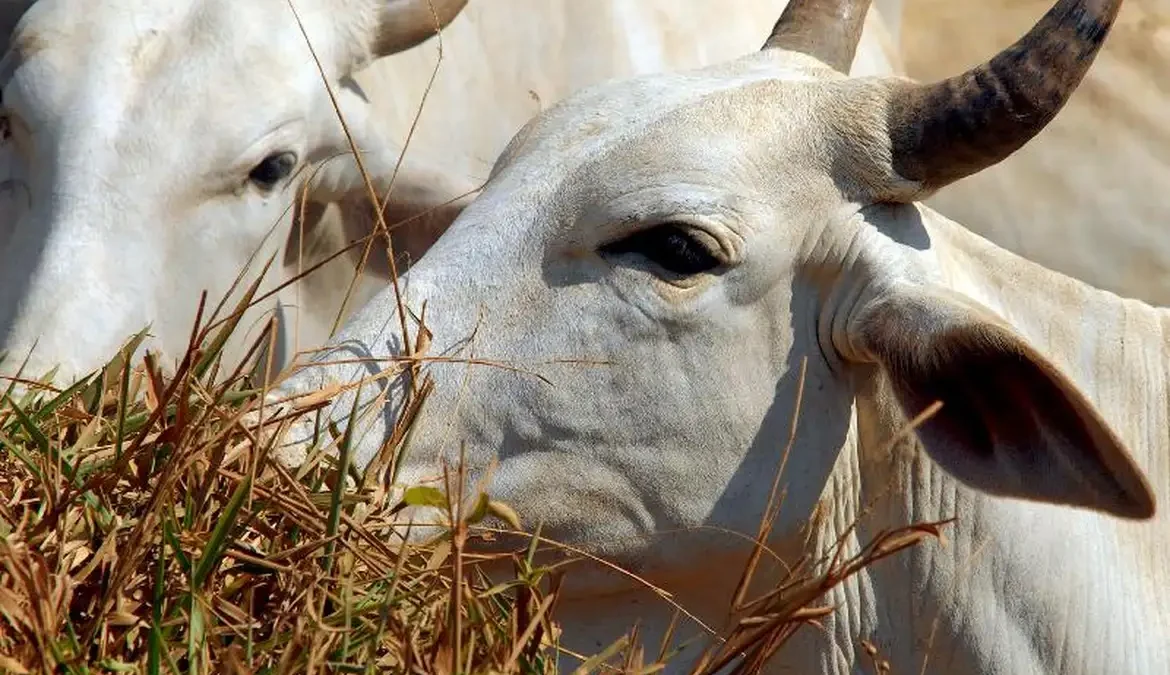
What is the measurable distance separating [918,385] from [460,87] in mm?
3010

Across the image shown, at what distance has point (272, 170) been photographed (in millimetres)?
5043

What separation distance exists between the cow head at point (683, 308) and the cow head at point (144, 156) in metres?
1.44

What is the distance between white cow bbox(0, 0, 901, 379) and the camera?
4633 millimetres

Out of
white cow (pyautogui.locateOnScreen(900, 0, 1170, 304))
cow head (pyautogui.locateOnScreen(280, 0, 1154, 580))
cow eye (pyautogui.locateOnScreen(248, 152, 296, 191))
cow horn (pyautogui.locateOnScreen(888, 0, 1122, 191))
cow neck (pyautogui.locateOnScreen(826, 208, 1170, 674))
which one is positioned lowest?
white cow (pyautogui.locateOnScreen(900, 0, 1170, 304))

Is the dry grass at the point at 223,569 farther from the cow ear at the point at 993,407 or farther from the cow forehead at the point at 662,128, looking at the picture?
the cow forehead at the point at 662,128

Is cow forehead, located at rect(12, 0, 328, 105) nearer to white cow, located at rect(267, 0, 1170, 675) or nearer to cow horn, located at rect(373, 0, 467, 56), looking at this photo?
cow horn, located at rect(373, 0, 467, 56)

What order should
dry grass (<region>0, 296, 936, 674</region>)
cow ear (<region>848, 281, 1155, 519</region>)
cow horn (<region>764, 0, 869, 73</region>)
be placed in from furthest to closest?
cow horn (<region>764, 0, 869, 73</region>) < cow ear (<region>848, 281, 1155, 519</region>) < dry grass (<region>0, 296, 936, 674</region>)

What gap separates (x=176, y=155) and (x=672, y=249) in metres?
1.94

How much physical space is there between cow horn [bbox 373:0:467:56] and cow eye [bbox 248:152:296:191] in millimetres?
484

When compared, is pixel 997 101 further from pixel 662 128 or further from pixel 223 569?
pixel 223 569

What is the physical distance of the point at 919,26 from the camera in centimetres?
693

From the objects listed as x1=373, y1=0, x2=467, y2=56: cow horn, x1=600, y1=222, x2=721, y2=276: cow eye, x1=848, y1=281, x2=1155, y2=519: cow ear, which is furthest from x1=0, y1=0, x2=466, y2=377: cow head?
x1=848, y1=281, x2=1155, y2=519: cow ear

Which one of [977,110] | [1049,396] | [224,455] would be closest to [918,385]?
[1049,396]

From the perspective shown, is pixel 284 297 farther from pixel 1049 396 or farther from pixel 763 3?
pixel 1049 396
